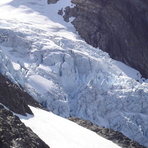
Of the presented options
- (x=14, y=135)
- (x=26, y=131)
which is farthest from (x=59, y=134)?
(x=14, y=135)

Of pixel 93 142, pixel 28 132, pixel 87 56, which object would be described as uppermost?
pixel 28 132

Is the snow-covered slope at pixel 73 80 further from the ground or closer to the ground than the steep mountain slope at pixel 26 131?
closer to the ground

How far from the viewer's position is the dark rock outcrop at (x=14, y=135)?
10.0 metres

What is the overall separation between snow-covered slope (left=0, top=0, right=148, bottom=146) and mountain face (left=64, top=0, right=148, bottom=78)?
316 inches

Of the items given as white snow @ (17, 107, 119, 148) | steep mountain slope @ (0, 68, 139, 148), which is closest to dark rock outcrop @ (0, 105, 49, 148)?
steep mountain slope @ (0, 68, 139, 148)

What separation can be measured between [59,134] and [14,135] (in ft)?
14.4

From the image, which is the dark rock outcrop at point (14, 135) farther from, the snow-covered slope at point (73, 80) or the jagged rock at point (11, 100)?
the snow-covered slope at point (73, 80)

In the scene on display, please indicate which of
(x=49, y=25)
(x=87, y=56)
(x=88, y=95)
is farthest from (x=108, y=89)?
(x=49, y=25)

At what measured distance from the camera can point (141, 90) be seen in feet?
112

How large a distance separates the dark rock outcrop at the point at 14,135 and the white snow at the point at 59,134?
161cm

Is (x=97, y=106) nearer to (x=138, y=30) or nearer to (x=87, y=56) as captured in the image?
(x=87, y=56)

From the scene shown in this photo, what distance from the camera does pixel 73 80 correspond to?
35000 millimetres

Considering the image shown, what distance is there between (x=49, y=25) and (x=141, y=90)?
1661 centimetres

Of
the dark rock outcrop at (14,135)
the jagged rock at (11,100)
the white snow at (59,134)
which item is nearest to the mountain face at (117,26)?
the white snow at (59,134)
